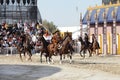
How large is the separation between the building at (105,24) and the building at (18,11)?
22.9 ft

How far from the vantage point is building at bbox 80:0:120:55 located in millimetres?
51375

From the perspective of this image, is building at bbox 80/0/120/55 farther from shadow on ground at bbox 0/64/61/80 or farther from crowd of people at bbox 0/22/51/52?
shadow on ground at bbox 0/64/61/80

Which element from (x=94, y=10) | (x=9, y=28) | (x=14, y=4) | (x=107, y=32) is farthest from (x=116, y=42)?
(x=14, y=4)

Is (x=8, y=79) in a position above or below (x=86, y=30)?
below

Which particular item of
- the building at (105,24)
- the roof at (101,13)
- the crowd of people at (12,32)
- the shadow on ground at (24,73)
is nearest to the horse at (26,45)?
the shadow on ground at (24,73)

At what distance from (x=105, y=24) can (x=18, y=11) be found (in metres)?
13.1

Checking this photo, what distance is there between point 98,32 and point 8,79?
116ft

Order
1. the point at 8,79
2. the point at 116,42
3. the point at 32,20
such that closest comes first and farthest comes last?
the point at 8,79, the point at 116,42, the point at 32,20

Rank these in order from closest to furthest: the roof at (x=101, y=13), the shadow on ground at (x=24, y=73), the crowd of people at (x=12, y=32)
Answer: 1. the shadow on ground at (x=24, y=73)
2. the crowd of people at (x=12, y=32)
3. the roof at (x=101, y=13)

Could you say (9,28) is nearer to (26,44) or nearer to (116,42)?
(116,42)

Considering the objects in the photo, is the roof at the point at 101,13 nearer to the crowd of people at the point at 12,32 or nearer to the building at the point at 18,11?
the building at the point at 18,11

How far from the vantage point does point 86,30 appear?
58375 mm

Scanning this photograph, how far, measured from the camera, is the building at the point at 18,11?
60406mm

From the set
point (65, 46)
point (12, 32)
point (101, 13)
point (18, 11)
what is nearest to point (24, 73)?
point (65, 46)
